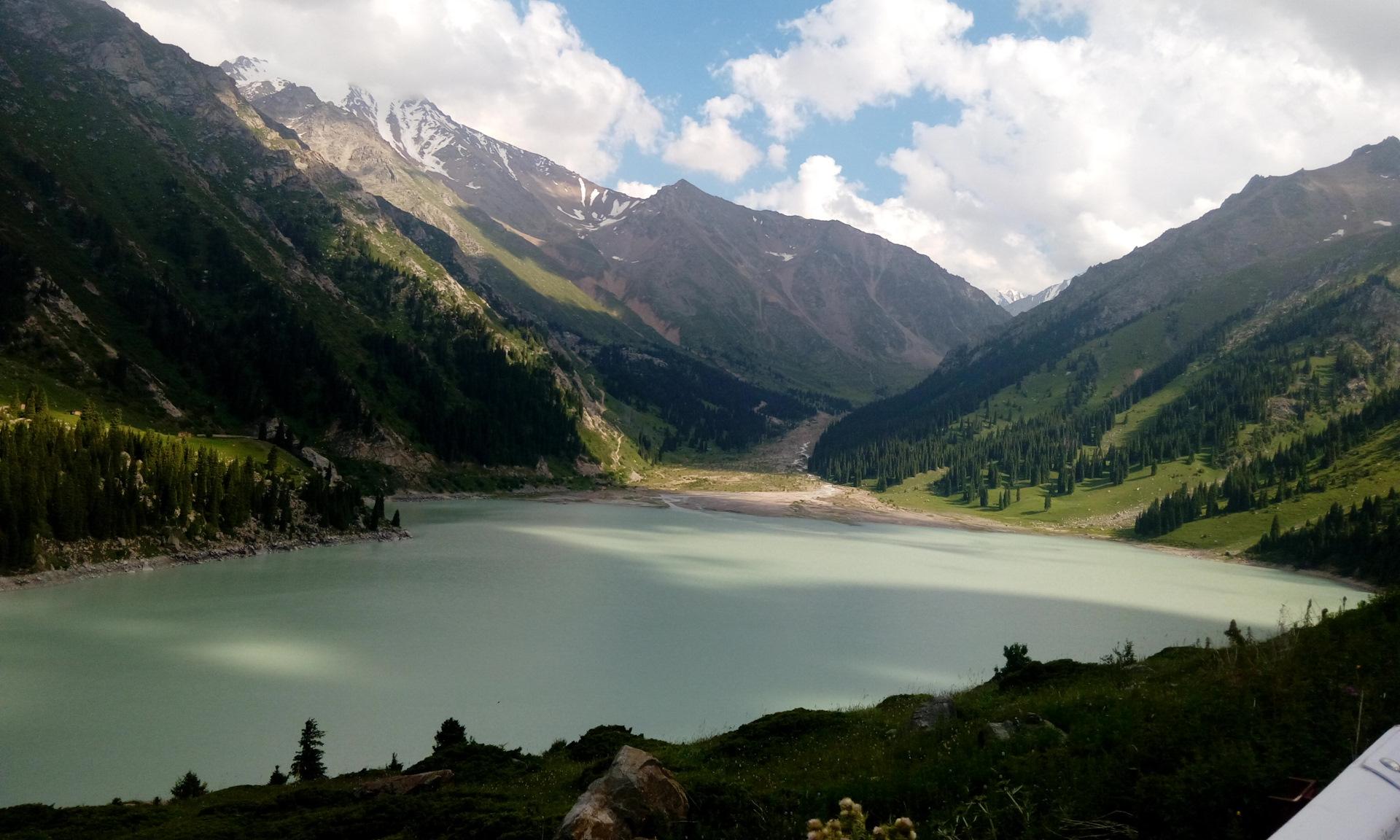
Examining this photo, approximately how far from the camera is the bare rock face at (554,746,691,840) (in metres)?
9.96

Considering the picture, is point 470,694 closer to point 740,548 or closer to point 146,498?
point 146,498

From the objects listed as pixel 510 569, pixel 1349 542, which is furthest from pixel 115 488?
pixel 1349 542

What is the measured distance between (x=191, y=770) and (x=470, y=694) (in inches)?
426

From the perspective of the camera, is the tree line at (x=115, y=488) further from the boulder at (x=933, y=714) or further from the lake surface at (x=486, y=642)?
the boulder at (x=933, y=714)

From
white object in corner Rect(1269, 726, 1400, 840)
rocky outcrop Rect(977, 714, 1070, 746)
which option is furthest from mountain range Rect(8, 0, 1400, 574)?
white object in corner Rect(1269, 726, 1400, 840)

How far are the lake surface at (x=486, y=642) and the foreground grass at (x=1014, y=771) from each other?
1055 centimetres

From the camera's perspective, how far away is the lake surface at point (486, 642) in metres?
27.2

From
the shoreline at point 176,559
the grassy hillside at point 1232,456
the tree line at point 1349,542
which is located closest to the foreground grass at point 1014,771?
the shoreline at point 176,559

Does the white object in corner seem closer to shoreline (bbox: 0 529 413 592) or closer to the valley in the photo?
the valley

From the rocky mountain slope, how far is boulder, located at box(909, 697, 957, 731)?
298 ft

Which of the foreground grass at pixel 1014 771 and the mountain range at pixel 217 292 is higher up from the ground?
the mountain range at pixel 217 292

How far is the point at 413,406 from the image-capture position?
5487 inches

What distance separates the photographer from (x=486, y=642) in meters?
41.6

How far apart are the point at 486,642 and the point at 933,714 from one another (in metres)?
31.5
